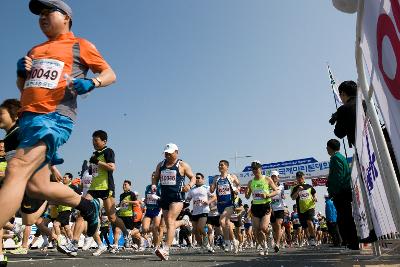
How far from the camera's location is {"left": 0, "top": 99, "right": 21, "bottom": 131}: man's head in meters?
4.96

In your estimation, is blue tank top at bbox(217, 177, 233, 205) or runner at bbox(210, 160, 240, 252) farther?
blue tank top at bbox(217, 177, 233, 205)

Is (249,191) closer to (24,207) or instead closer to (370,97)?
(24,207)

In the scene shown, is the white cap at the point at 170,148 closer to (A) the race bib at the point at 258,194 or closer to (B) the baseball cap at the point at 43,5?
(A) the race bib at the point at 258,194

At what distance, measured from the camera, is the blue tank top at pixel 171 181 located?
7.81 meters

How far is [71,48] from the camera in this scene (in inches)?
139

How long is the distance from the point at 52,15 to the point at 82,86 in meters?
0.73

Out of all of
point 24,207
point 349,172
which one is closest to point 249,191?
point 349,172

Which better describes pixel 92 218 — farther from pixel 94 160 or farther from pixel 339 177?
pixel 94 160

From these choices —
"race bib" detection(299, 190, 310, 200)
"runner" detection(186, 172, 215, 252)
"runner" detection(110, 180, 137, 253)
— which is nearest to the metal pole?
"runner" detection(186, 172, 215, 252)

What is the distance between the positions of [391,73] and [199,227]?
10927 mm

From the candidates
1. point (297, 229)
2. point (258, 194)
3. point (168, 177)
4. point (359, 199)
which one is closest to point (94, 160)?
point (168, 177)

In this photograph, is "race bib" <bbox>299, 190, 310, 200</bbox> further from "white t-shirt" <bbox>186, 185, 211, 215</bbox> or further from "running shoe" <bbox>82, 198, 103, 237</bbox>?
"running shoe" <bbox>82, 198, 103, 237</bbox>

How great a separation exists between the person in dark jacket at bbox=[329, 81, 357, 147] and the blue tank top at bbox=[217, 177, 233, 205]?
6.22m

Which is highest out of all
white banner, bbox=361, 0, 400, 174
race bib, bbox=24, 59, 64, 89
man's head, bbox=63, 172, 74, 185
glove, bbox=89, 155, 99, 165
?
man's head, bbox=63, 172, 74, 185
